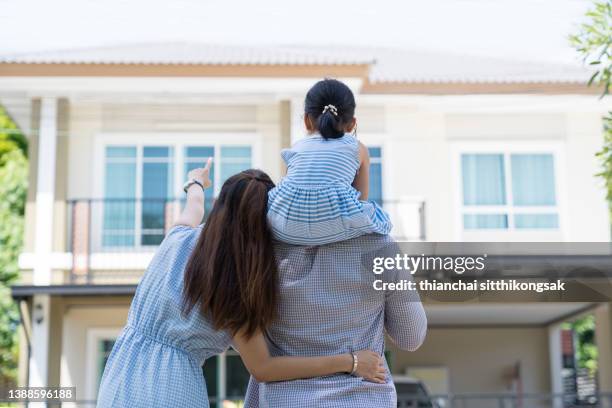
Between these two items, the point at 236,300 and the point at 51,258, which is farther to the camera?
the point at 51,258

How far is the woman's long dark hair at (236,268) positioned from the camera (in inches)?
92.0

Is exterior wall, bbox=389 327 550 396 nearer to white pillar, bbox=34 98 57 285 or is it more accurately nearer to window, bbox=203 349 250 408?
window, bbox=203 349 250 408

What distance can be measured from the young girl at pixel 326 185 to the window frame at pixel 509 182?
40.2 ft

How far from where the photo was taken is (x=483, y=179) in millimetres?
14859

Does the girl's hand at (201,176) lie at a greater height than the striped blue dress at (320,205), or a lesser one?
greater

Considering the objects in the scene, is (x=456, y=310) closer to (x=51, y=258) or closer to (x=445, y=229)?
(x=445, y=229)

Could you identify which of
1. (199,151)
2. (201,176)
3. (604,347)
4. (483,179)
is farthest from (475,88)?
(201,176)

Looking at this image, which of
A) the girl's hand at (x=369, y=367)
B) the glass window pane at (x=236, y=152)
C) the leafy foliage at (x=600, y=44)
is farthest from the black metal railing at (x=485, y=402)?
the girl's hand at (x=369, y=367)

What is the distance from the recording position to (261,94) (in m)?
14.3

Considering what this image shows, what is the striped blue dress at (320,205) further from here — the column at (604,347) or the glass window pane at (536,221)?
the column at (604,347)

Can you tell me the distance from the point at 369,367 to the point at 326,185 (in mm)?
476

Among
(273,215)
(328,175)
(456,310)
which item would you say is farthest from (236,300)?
(456,310)

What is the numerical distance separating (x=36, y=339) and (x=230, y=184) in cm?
1202

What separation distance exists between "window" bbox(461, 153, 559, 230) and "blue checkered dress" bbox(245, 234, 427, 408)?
12462 millimetres
